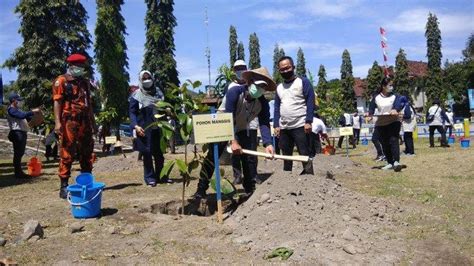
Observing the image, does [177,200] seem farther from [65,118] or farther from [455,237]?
[455,237]

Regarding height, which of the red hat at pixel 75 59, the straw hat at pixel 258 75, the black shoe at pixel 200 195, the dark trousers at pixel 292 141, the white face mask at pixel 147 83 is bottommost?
the black shoe at pixel 200 195

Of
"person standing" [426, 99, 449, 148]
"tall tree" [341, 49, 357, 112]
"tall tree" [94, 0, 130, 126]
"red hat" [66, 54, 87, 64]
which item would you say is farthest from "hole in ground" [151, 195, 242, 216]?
"tall tree" [341, 49, 357, 112]

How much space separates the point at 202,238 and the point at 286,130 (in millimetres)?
2423

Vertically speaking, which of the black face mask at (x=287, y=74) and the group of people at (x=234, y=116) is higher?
the black face mask at (x=287, y=74)

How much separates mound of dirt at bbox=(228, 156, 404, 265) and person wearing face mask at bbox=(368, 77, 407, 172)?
12.4 ft

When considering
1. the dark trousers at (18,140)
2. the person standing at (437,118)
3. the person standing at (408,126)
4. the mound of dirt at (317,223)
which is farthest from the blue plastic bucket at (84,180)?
the person standing at (437,118)

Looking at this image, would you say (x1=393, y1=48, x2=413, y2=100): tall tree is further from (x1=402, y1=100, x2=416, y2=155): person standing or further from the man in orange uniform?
the man in orange uniform

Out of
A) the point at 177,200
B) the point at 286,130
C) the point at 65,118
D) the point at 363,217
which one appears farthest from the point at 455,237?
the point at 65,118

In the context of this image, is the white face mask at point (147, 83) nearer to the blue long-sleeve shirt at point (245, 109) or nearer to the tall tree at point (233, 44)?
the blue long-sleeve shirt at point (245, 109)

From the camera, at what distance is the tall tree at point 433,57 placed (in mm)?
53781

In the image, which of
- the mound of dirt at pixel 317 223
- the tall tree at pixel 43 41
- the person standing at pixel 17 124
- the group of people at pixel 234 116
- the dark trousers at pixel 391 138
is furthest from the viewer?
the tall tree at pixel 43 41

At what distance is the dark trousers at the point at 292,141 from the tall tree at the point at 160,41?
30.0 meters

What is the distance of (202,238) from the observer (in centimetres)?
413

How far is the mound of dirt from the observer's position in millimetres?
3527
